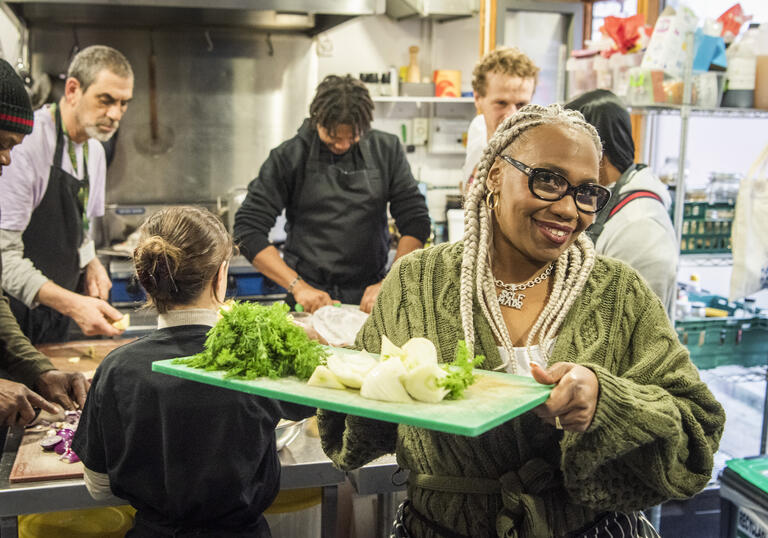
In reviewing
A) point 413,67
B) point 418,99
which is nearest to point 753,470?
point 418,99

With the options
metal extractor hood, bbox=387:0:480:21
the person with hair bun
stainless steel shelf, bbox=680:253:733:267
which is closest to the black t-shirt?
the person with hair bun

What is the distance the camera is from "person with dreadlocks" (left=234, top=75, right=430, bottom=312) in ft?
10.3

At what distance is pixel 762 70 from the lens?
3162 millimetres

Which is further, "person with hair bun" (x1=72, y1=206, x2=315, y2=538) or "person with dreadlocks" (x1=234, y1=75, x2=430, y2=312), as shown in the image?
"person with dreadlocks" (x1=234, y1=75, x2=430, y2=312)

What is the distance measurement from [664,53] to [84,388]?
2.52 metres

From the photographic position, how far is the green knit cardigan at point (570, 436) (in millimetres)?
1158

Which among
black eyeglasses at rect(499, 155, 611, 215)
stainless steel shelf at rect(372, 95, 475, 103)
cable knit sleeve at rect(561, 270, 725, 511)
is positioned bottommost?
cable knit sleeve at rect(561, 270, 725, 511)

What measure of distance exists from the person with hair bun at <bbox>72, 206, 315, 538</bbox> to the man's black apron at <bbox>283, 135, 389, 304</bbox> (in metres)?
1.44

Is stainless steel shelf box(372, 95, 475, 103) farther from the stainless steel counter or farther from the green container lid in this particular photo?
the stainless steel counter

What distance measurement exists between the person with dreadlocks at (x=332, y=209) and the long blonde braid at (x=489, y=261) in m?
1.73

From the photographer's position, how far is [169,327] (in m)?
1.67

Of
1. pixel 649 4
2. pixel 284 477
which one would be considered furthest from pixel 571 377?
pixel 649 4

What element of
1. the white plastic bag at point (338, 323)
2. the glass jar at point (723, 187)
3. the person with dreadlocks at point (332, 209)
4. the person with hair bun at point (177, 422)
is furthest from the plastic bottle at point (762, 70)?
the person with hair bun at point (177, 422)

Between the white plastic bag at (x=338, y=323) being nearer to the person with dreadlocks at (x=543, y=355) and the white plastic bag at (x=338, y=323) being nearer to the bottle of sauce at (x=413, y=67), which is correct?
the person with dreadlocks at (x=543, y=355)
